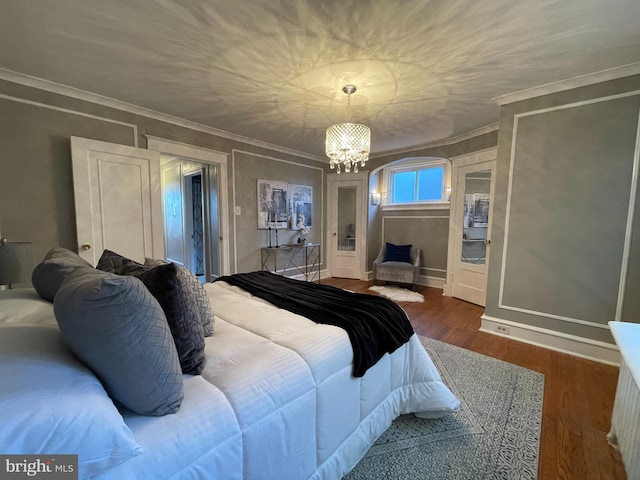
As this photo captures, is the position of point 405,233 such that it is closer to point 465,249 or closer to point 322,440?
point 465,249

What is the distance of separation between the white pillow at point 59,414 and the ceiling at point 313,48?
1.87 meters

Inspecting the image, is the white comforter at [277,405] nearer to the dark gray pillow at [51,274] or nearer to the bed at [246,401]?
the bed at [246,401]

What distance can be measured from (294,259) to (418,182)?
2815 millimetres

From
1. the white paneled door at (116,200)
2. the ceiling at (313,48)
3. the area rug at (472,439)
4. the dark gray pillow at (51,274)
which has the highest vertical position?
the ceiling at (313,48)

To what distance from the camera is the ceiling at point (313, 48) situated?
159 centimetres

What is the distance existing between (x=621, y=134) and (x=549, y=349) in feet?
6.47

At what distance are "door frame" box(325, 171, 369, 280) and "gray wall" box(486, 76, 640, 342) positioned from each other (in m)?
2.61

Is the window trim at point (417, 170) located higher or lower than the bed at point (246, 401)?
higher

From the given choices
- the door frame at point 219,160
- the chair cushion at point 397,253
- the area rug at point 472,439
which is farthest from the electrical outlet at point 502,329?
the door frame at point 219,160

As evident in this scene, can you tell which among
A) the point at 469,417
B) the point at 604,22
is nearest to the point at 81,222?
the point at 469,417

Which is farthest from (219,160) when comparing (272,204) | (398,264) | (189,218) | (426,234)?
(426,234)

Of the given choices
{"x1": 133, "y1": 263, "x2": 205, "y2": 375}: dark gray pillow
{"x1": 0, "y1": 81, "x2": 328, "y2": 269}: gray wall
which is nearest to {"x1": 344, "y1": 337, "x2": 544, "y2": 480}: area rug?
{"x1": 133, "y1": 263, "x2": 205, "y2": 375}: dark gray pillow

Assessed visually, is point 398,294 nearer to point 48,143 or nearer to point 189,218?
point 189,218

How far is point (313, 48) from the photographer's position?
1.94 m
